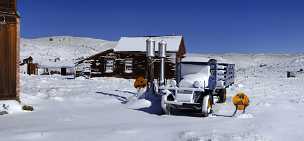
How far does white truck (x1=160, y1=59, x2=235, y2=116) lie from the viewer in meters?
13.9

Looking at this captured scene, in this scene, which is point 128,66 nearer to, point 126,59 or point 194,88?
point 126,59

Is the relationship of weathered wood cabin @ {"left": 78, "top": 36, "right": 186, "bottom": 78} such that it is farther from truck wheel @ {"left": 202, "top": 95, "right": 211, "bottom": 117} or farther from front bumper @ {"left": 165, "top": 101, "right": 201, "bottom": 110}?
truck wheel @ {"left": 202, "top": 95, "right": 211, "bottom": 117}

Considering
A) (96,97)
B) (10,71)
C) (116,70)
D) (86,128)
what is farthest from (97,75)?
(86,128)

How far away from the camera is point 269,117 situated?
1330 centimetres

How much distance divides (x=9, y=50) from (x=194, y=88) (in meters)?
6.72

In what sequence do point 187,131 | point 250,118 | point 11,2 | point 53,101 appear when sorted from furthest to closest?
point 53,101
point 11,2
point 250,118
point 187,131

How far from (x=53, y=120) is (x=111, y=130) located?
2.66m

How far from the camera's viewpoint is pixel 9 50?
14.1m

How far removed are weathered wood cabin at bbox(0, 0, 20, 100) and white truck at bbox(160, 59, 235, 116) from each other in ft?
17.7

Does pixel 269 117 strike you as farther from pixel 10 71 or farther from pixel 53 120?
pixel 10 71

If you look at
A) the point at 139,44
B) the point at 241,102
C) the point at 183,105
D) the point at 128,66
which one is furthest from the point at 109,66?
the point at 241,102

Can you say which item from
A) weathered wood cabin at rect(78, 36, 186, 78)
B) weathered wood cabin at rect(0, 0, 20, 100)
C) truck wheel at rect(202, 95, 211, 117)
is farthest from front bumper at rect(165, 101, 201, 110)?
weathered wood cabin at rect(78, 36, 186, 78)

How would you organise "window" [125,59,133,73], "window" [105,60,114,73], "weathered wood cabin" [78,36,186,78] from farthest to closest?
"window" [105,60,114,73] < "window" [125,59,133,73] < "weathered wood cabin" [78,36,186,78]

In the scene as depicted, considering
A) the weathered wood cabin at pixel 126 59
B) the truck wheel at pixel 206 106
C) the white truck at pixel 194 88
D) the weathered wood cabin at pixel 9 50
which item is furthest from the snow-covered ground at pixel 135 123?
the weathered wood cabin at pixel 126 59
